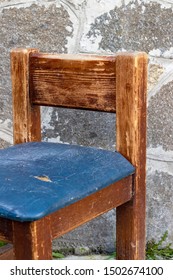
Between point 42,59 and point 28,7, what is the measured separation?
0.95 feet

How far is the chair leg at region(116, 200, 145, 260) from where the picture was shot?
5.09 ft

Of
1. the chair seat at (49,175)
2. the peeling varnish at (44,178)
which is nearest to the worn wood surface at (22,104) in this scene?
the chair seat at (49,175)

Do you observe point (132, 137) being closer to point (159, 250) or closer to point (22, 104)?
point (22, 104)

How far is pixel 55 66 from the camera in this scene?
161 centimetres

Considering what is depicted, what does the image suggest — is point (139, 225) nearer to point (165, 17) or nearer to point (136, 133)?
point (136, 133)

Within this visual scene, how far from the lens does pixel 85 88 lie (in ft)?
5.17

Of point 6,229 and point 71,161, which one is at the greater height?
point 71,161

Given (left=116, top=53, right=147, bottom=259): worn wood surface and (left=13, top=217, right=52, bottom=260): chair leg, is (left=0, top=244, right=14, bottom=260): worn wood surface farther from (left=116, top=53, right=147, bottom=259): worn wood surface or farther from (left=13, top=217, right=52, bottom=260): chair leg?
(left=13, top=217, right=52, bottom=260): chair leg

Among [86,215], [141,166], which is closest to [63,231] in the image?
[86,215]

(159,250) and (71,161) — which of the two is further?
(159,250)

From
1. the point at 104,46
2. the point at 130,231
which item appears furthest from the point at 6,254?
the point at 104,46

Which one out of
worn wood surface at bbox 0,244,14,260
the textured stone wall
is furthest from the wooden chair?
worn wood surface at bbox 0,244,14,260

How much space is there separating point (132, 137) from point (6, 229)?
17.5 inches

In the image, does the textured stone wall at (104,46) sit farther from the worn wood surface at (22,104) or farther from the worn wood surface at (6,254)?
the worn wood surface at (6,254)
